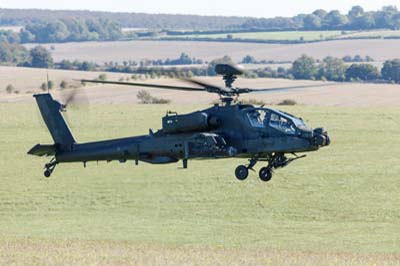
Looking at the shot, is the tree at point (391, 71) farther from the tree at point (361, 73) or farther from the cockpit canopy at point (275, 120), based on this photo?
the cockpit canopy at point (275, 120)

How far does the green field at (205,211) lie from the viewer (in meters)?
33.4

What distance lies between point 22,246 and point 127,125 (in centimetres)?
4364

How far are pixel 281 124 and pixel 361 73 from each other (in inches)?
3402

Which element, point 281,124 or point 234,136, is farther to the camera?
point 234,136

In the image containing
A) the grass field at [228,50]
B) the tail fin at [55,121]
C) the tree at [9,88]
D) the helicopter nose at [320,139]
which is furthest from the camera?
the grass field at [228,50]

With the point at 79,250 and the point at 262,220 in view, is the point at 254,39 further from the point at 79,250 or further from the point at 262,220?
the point at 79,250

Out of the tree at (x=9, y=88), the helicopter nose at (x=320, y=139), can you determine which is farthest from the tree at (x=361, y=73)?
the helicopter nose at (x=320, y=139)

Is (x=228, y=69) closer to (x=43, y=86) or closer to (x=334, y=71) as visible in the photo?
(x=43, y=86)

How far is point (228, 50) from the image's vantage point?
160625mm

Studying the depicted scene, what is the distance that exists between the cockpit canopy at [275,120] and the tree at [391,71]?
245ft

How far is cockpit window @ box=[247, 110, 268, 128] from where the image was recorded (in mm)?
26047

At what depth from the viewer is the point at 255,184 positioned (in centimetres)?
5381

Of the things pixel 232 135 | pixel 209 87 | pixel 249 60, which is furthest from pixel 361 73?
pixel 209 87

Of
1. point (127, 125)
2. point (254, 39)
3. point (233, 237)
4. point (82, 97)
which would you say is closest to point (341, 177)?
point (233, 237)
